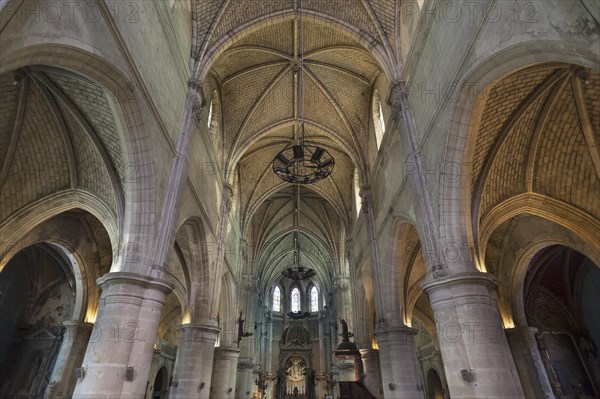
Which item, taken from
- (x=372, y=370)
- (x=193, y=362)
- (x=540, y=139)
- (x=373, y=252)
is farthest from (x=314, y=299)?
(x=540, y=139)

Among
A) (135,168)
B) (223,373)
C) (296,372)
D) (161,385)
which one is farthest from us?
(296,372)

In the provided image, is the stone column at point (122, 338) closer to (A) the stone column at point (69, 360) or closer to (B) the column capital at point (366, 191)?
(A) the stone column at point (69, 360)

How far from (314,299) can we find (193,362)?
27.2 metres

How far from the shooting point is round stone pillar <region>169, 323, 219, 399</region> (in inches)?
438

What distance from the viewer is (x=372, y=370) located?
1520 cm

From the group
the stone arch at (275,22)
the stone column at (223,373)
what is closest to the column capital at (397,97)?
the stone arch at (275,22)

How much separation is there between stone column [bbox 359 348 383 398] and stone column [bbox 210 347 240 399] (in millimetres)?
5854

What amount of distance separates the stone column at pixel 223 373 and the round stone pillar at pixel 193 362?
3.72 meters

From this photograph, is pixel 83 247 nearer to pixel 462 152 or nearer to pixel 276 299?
pixel 462 152

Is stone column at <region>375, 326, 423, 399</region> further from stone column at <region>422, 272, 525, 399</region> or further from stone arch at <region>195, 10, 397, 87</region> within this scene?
stone arch at <region>195, 10, 397, 87</region>

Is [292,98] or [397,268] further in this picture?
[292,98]

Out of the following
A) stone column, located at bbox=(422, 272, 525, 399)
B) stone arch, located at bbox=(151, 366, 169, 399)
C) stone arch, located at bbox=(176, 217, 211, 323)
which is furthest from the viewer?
stone arch, located at bbox=(151, 366, 169, 399)

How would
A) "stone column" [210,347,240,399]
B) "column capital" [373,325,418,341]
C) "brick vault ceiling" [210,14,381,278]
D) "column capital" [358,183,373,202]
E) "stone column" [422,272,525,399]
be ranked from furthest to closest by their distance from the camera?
"stone column" [210,347,240,399]
"column capital" [358,183,373,202]
"brick vault ceiling" [210,14,381,278]
"column capital" [373,325,418,341]
"stone column" [422,272,525,399]

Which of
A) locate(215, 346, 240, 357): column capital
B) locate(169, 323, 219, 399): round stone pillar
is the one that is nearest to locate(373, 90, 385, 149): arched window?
locate(169, 323, 219, 399): round stone pillar
